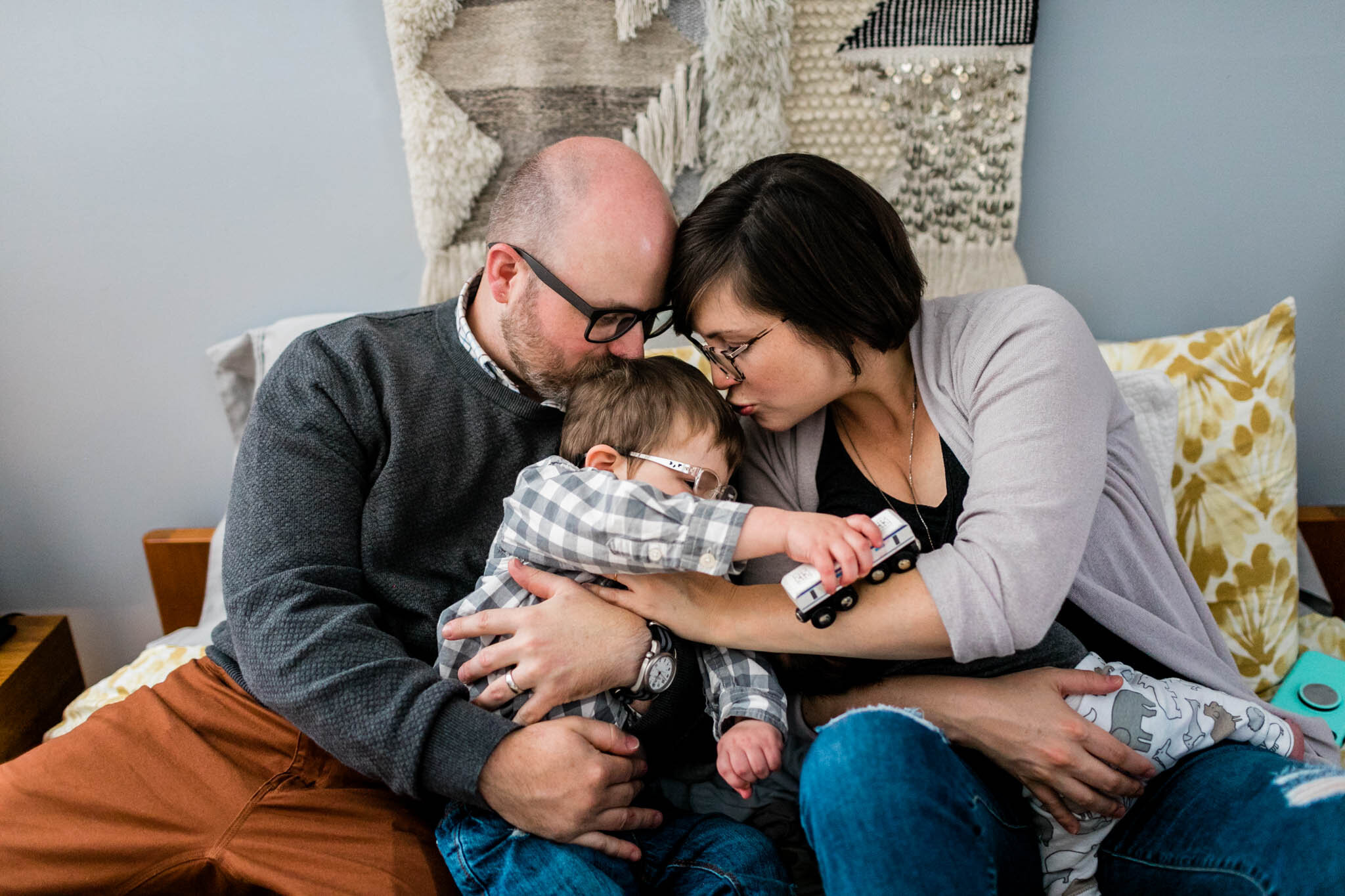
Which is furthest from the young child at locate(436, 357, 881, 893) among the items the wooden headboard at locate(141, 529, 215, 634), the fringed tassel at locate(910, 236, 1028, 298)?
the wooden headboard at locate(141, 529, 215, 634)

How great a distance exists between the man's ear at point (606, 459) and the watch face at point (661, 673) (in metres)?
0.27

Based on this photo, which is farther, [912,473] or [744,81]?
[744,81]

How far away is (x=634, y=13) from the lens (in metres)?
1.64

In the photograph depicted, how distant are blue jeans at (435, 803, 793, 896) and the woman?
17 centimetres

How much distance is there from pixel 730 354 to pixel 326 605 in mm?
683

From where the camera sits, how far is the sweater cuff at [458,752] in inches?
42.0

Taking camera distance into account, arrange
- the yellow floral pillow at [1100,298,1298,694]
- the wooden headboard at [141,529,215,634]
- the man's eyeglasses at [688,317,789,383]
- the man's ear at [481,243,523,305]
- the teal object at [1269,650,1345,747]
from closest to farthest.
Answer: the man's eyeglasses at [688,317,789,383] < the man's ear at [481,243,523,305] < the teal object at [1269,650,1345,747] < the yellow floral pillow at [1100,298,1298,694] < the wooden headboard at [141,529,215,634]

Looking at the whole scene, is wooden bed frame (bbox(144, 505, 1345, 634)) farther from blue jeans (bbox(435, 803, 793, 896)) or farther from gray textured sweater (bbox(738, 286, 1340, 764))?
blue jeans (bbox(435, 803, 793, 896))

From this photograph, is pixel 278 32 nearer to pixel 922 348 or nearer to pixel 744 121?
pixel 744 121

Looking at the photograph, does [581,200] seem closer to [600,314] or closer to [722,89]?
[600,314]

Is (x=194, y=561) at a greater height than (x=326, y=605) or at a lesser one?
lesser

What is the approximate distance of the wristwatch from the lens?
117cm

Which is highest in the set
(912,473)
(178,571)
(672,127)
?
(672,127)

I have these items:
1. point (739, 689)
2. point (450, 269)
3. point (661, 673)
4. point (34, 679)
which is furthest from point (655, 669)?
point (34, 679)
